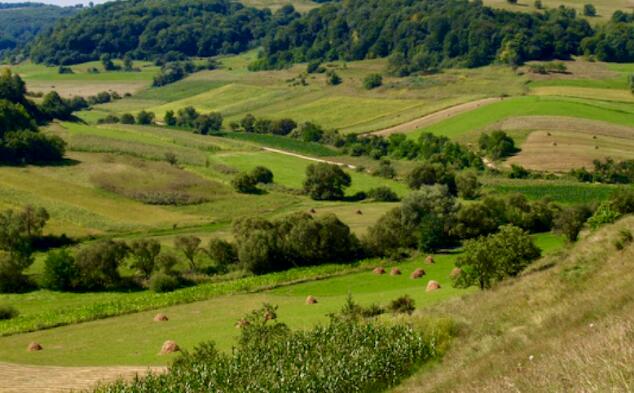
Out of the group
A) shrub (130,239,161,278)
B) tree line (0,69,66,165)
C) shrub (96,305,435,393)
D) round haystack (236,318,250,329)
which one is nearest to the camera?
shrub (96,305,435,393)

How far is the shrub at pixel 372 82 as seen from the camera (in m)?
177

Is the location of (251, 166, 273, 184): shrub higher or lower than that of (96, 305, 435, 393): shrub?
lower

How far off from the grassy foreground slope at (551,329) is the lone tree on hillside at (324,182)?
53.0m

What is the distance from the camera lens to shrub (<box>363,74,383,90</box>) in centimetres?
17688

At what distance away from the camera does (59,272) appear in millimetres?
63906

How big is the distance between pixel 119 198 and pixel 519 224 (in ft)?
163

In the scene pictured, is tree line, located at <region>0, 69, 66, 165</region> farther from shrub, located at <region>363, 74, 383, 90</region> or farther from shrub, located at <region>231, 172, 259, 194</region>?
shrub, located at <region>363, 74, 383, 90</region>

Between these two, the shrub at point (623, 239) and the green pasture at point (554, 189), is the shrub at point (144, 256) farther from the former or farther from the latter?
the green pasture at point (554, 189)

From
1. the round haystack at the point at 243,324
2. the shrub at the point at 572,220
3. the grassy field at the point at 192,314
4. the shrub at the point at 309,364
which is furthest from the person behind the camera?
the shrub at the point at 572,220

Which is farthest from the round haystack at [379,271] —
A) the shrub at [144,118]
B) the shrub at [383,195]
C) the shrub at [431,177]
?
the shrub at [144,118]

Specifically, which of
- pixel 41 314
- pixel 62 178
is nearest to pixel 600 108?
pixel 62 178

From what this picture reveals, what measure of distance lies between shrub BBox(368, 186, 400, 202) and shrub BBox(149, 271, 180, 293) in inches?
1532

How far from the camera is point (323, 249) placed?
70.5 m

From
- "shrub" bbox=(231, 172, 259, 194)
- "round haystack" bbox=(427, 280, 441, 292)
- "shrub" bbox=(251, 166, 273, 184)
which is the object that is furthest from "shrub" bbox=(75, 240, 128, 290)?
"shrub" bbox=(251, 166, 273, 184)
